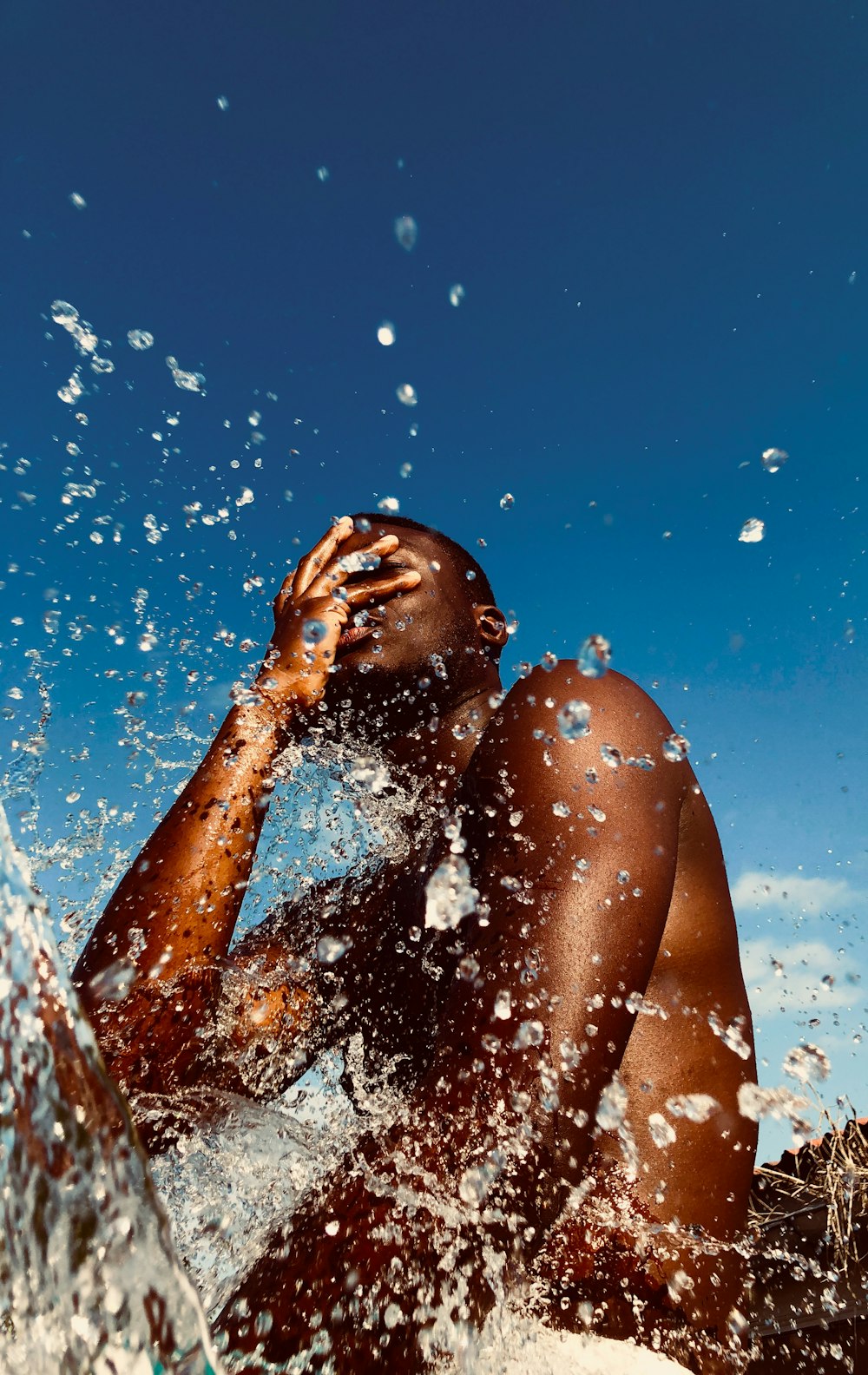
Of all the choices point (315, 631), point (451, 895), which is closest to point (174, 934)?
point (451, 895)

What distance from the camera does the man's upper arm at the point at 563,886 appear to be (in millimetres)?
1482

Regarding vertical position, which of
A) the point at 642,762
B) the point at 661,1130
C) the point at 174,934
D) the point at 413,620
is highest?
the point at 413,620

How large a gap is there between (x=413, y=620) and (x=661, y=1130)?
2.15 meters

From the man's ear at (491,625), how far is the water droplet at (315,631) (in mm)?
883

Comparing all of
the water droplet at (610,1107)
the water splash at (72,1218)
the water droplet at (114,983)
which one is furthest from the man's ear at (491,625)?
the water splash at (72,1218)

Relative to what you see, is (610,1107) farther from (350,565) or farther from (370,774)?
(350,565)

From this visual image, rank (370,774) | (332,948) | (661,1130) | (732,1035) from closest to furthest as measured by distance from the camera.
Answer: (661,1130) < (732,1035) < (332,948) < (370,774)

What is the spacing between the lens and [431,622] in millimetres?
3420

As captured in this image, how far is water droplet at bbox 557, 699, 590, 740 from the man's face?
4.48 ft

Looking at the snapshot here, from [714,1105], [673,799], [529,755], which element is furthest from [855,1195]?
[529,755]

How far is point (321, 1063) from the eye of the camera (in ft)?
9.89

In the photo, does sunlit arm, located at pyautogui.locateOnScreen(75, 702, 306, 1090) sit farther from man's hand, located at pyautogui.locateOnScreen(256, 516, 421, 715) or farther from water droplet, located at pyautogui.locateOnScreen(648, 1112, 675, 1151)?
water droplet, located at pyautogui.locateOnScreen(648, 1112, 675, 1151)

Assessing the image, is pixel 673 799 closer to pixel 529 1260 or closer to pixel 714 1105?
pixel 714 1105

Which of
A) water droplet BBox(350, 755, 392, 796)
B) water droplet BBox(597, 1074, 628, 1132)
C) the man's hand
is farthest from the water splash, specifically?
water droplet BBox(350, 755, 392, 796)
